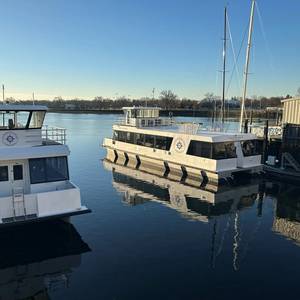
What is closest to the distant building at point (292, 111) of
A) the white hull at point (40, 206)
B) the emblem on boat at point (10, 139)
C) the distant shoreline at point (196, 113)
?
the white hull at point (40, 206)

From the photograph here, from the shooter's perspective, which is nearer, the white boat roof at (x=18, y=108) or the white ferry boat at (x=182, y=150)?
the white boat roof at (x=18, y=108)

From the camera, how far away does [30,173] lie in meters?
14.2

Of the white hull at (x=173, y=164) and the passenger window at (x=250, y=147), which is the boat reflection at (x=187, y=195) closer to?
the white hull at (x=173, y=164)

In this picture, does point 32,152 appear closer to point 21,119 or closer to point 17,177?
point 17,177

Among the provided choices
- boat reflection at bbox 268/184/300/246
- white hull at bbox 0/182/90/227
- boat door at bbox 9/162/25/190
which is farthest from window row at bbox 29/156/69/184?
boat reflection at bbox 268/184/300/246

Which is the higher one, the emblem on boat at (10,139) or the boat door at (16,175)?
the emblem on boat at (10,139)

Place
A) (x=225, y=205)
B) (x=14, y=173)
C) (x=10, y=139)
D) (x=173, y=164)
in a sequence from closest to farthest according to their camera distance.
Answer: (x=14, y=173)
(x=10, y=139)
(x=225, y=205)
(x=173, y=164)

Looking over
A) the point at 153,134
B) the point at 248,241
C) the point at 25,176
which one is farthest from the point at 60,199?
the point at 153,134

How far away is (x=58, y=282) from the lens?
37.6ft

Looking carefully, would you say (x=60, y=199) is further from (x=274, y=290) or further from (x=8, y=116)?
(x=274, y=290)

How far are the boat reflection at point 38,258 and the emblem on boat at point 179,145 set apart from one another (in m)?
14.3

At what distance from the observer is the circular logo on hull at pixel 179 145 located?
28.1 m

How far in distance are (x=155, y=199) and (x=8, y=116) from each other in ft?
35.1

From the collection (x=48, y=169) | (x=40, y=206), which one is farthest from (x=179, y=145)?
(x=40, y=206)
